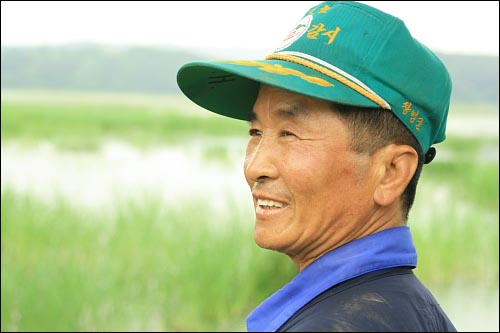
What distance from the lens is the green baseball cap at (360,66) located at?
1172 millimetres

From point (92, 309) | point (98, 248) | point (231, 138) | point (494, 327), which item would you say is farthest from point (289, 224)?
point (231, 138)

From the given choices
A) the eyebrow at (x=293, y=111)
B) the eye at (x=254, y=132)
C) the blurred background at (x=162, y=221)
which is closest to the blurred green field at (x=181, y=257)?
the blurred background at (x=162, y=221)

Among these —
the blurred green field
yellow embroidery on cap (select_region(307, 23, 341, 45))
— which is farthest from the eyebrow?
the blurred green field

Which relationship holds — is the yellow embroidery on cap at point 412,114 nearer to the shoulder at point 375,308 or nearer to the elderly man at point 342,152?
the elderly man at point 342,152

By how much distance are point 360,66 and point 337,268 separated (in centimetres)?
31

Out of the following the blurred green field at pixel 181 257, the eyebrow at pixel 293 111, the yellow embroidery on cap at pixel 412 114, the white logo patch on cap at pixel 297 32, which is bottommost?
the blurred green field at pixel 181 257

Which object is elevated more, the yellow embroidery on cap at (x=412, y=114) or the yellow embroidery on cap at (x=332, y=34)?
the yellow embroidery on cap at (x=332, y=34)

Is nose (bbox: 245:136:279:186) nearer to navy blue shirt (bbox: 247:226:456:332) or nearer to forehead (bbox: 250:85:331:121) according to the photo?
forehead (bbox: 250:85:331:121)

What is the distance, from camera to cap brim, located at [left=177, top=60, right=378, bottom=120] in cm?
115

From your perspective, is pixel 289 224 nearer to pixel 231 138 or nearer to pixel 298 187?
pixel 298 187

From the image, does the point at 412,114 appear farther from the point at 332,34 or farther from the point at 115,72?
the point at 115,72

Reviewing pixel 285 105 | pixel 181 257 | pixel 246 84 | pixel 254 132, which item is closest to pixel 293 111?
pixel 285 105

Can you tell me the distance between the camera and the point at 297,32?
128cm

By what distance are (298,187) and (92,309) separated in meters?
3.05
